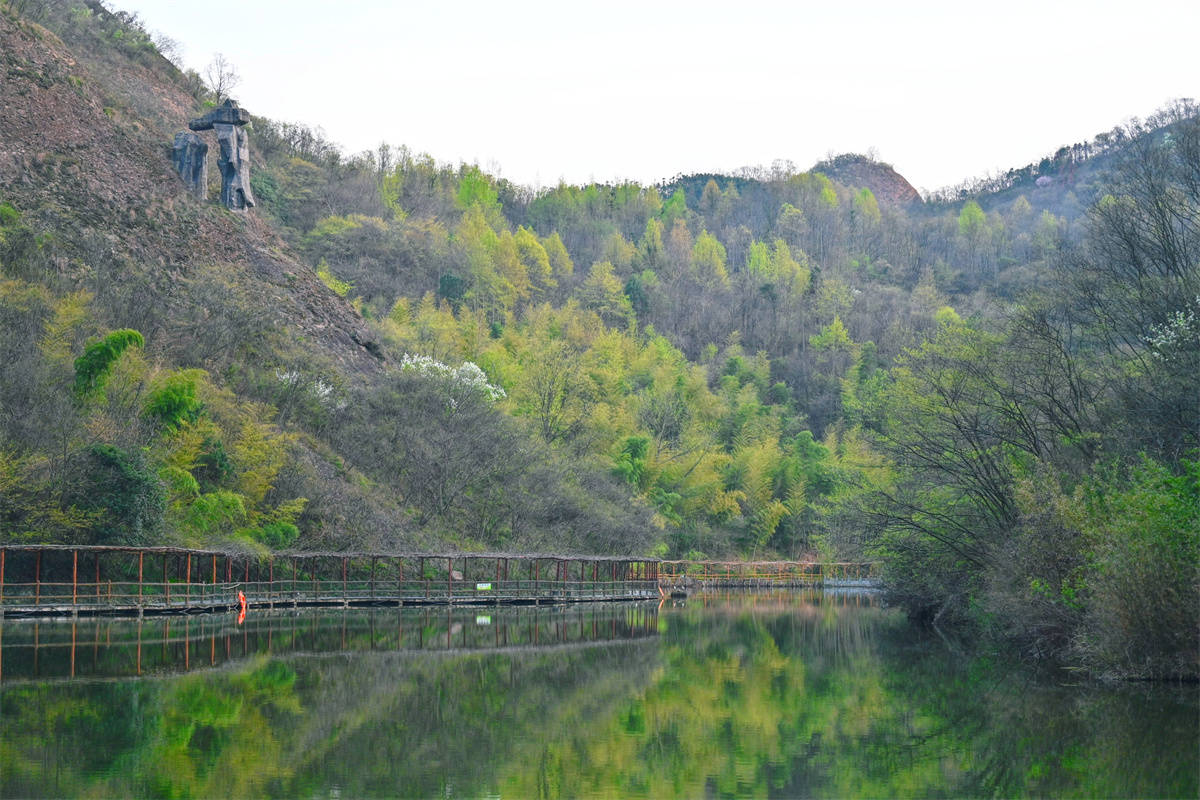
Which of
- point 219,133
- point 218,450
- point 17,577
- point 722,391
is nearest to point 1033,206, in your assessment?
point 722,391

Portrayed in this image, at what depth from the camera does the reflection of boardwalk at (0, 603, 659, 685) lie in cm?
2672

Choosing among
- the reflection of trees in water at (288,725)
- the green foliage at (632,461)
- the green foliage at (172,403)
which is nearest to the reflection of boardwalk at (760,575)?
the green foliage at (632,461)

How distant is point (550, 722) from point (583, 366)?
7031cm

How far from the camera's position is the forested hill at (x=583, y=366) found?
100 feet

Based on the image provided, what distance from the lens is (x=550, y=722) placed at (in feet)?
70.7

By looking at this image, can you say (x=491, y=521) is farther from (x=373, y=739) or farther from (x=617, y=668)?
(x=373, y=739)

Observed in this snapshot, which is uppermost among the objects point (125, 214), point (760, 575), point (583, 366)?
point (125, 214)

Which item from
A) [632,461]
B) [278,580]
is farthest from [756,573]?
[278,580]

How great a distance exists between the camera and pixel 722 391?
110 meters

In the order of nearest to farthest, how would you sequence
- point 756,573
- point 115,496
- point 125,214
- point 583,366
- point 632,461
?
point 115,496 < point 125,214 < point 632,461 < point 756,573 < point 583,366

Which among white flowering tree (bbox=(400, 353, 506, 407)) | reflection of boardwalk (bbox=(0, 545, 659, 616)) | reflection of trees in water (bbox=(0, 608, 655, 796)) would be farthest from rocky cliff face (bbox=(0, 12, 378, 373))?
reflection of trees in water (bbox=(0, 608, 655, 796))

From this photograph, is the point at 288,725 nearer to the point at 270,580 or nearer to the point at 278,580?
the point at 270,580

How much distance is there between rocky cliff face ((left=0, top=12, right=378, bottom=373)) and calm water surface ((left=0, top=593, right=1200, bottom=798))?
3592 centimetres

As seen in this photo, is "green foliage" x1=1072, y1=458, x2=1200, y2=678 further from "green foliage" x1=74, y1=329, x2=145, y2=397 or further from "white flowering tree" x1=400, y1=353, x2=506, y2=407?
"white flowering tree" x1=400, y1=353, x2=506, y2=407
